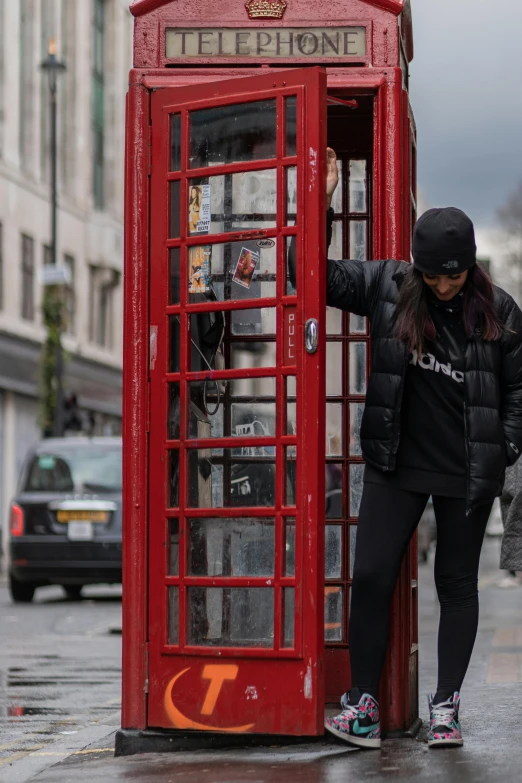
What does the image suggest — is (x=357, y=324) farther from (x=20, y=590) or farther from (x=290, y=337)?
(x=20, y=590)

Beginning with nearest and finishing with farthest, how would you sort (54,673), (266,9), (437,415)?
(437,415) < (266,9) < (54,673)

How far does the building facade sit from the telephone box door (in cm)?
2734

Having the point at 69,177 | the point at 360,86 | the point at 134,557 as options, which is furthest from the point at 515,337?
the point at 69,177

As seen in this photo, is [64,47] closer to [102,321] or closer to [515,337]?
[102,321]

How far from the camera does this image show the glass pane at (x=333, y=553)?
21.4 feet

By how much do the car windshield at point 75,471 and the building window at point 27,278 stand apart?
17869 mm

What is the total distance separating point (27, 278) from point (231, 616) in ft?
101

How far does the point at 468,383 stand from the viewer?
17.4ft

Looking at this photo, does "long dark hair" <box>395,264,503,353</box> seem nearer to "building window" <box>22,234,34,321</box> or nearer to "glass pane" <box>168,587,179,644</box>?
"glass pane" <box>168,587,179,644</box>

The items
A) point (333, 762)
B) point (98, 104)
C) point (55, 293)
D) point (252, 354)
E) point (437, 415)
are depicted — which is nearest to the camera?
point (333, 762)

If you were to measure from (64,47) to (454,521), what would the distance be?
117 ft

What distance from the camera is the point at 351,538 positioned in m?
6.46

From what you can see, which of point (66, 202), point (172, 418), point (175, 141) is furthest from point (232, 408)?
point (66, 202)

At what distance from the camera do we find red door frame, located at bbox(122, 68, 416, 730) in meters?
5.76
